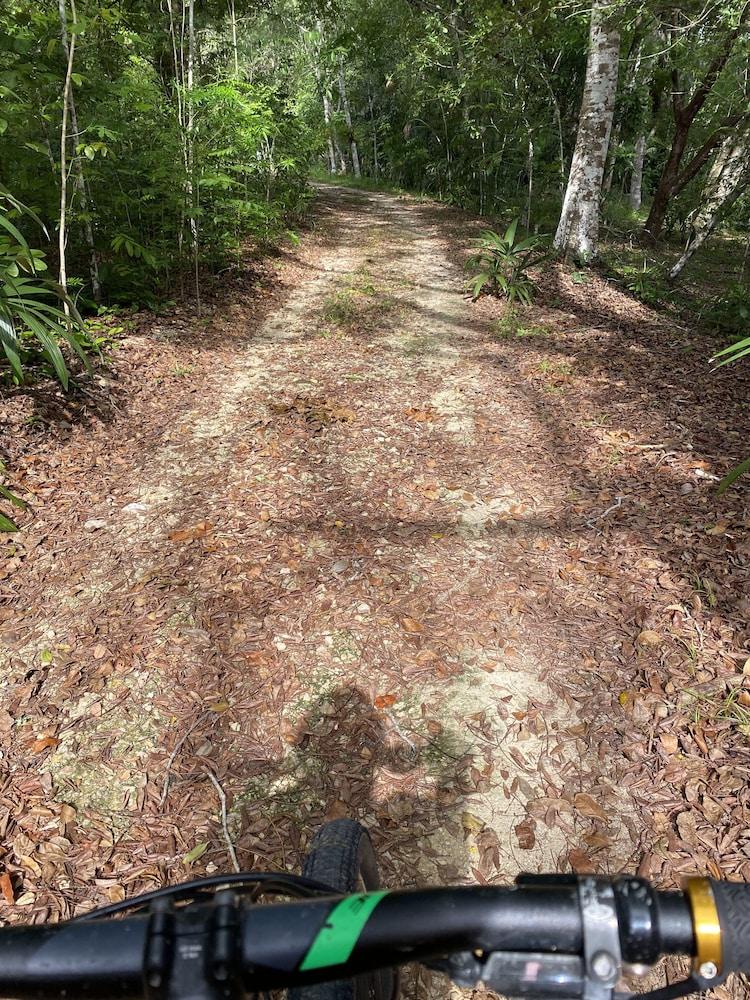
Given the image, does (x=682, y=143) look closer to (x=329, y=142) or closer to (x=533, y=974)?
(x=533, y=974)

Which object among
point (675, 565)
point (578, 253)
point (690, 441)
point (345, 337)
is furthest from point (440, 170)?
point (675, 565)

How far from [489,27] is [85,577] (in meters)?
11.4

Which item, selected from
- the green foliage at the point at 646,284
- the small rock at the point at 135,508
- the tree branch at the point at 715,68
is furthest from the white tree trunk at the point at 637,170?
the small rock at the point at 135,508

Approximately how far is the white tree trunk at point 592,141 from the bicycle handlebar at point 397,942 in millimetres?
8614

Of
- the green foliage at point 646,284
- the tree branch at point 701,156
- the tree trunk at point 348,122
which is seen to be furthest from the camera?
the tree trunk at point 348,122

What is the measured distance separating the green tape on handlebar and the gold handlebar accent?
0.38 metres

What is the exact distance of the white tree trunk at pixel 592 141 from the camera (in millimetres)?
7129

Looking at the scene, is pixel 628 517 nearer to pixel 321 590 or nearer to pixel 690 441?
pixel 690 441

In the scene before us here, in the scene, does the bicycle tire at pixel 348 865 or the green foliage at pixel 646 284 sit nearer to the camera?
the bicycle tire at pixel 348 865

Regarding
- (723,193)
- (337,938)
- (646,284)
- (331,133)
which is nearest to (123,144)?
(646,284)

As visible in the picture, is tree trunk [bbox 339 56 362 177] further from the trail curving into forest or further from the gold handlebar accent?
the gold handlebar accent

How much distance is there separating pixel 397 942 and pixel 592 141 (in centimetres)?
926

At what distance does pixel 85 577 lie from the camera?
303 centimetres

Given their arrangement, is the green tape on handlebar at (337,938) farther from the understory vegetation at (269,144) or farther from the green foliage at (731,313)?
the green foliage at (731,313)
